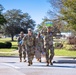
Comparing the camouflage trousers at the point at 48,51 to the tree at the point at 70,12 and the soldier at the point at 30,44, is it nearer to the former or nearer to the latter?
the soldier at the point at 30,44

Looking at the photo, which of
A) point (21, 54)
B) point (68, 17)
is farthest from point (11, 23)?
point (21, 54)

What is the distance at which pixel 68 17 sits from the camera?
2675 cm

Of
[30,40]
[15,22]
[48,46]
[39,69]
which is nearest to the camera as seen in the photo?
[39,69]

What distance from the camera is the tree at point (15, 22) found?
117 m

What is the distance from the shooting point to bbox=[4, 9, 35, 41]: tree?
117m

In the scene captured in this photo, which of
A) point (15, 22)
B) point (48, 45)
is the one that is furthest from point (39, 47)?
point (15, 22)

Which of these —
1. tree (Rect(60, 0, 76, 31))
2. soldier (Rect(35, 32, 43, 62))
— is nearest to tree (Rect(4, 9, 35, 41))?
tree (Rect(60, 0, 76, 31))

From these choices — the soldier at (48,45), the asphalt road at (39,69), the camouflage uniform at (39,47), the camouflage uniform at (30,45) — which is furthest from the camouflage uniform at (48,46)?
the camouflage uniform at (39,47)

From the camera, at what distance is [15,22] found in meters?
119

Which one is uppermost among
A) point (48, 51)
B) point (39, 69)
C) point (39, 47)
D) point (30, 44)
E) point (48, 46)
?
point (30, 44)

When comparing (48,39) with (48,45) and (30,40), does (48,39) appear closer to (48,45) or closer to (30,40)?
(48,45)

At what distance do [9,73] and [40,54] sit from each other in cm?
572

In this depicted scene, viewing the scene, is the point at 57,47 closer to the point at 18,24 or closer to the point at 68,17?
the point at 68,17

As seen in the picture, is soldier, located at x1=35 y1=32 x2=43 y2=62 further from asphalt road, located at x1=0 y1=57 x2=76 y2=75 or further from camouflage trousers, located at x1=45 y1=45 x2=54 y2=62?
camouflage trousers, located at x1=45 y1=45 x2=54 y2=62
